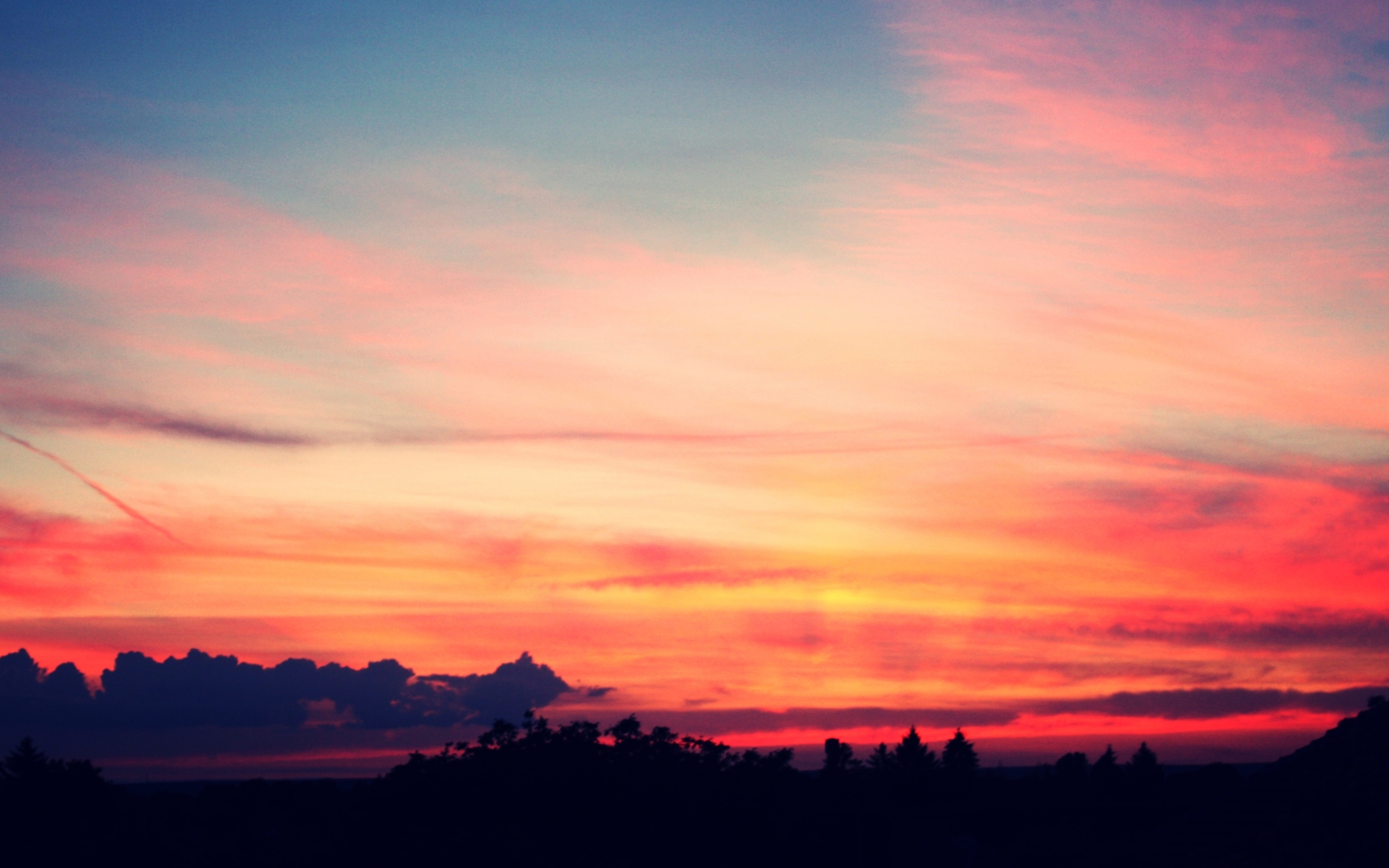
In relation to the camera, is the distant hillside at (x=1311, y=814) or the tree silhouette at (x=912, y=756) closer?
the distant hillside at (x=1311, y=814)

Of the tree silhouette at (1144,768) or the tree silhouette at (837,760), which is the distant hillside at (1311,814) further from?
the tree silhouette at (1144,768)

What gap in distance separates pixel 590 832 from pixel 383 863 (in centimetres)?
659

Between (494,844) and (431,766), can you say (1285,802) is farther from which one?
(431,766)

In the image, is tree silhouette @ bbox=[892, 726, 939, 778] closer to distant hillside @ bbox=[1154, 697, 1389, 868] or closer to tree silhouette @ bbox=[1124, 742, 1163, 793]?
tree silhouette @ bbox=[1124, 742, 1163, 793]

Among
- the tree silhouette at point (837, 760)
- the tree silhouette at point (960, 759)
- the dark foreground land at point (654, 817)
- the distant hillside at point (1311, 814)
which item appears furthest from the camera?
the tree silhouette at point (960, 759)

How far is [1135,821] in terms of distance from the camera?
35.0m

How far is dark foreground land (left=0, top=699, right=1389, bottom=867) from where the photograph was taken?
87.1 feet

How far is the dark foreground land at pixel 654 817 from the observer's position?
87.1 feet

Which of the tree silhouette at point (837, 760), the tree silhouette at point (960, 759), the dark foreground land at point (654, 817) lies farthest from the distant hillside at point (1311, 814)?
the tree silhouette at point (960, 759)

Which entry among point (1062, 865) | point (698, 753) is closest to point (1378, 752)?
point (1062, 865)

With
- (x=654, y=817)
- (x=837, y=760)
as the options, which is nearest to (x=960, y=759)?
(x=837, y=760)

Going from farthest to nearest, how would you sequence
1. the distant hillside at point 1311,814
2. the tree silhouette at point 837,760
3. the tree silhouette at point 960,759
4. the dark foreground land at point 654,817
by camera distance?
the tree silhouette at point 960,759 < the tree silhouette at point 837,760 < the dark foreground land at point 654,817 < the distant hillside at point 1311,814

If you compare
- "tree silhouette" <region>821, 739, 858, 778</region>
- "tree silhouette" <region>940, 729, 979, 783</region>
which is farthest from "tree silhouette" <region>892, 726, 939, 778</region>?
"tree silhouette" <region>821, 739, 858, 778</region>

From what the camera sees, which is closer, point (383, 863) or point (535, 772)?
point (383, 863)
